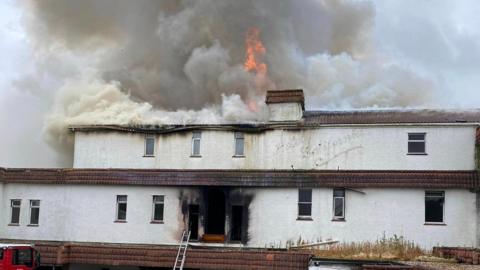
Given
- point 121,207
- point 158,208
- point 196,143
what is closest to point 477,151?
point 196,143

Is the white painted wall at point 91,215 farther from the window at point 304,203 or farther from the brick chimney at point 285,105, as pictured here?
the brick chimney at point 285,105

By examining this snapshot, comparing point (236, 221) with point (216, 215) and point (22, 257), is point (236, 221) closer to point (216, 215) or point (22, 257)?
point (216, 215)

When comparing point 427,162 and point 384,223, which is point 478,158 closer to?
point 427,162

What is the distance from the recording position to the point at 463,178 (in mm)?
29047

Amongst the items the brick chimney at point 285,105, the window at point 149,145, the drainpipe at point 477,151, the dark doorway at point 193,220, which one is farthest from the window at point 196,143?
the drainpipe at point 477,151

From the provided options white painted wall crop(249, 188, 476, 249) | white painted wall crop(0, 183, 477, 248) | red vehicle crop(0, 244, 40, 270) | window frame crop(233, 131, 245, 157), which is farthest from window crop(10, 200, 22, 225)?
white painted wall crop(249, 188, 476, 249)

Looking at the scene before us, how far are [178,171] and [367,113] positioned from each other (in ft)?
35.0

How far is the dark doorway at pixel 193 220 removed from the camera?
32.2 metres

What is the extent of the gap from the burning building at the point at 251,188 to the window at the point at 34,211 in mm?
71

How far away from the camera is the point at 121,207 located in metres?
33.2

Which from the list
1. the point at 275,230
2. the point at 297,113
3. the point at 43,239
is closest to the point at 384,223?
the point at 275,230

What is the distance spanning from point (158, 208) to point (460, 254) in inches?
588

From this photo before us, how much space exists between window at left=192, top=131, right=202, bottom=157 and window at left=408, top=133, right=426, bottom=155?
10720 mm

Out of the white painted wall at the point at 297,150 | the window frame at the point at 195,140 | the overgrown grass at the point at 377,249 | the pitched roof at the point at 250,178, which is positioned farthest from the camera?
the window frame at the point at 195,140
